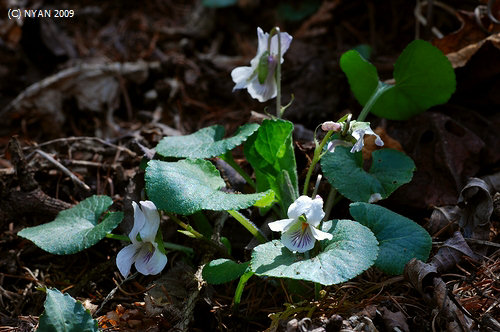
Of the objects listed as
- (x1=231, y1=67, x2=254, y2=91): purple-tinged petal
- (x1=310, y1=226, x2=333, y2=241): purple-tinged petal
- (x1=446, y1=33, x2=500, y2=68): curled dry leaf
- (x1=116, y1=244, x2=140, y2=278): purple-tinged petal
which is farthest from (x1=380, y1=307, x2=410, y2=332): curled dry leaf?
(x1=446, y1=33, x2=500, y2=68): curled dry leaf

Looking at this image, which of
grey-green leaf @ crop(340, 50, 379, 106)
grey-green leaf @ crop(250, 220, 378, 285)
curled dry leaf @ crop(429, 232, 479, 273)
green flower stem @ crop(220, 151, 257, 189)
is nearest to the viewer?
grey-green leaf @ crop(250, 220, 378, 285)

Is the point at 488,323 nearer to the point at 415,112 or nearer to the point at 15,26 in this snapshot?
the point at 415,112

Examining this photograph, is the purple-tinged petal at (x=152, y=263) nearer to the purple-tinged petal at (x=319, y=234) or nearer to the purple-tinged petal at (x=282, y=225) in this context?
the purple-tinged petal at (x=282, y=225)

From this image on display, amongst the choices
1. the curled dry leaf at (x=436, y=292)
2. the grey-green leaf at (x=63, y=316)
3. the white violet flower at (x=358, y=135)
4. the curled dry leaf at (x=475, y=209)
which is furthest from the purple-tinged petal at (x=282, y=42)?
the grey-green leaf at (x=63, y=316)

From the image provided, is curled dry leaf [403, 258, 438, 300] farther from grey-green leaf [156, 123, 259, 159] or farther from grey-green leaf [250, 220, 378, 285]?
grey-green leaf [156, 123, 259, 159]

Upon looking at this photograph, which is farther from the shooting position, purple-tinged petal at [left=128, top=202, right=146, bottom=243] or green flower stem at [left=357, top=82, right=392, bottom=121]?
green flower stem at [left=357, top=82, right=392, bottom=121]

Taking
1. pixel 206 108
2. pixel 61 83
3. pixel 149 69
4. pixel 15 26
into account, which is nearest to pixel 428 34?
pixel 206 108
